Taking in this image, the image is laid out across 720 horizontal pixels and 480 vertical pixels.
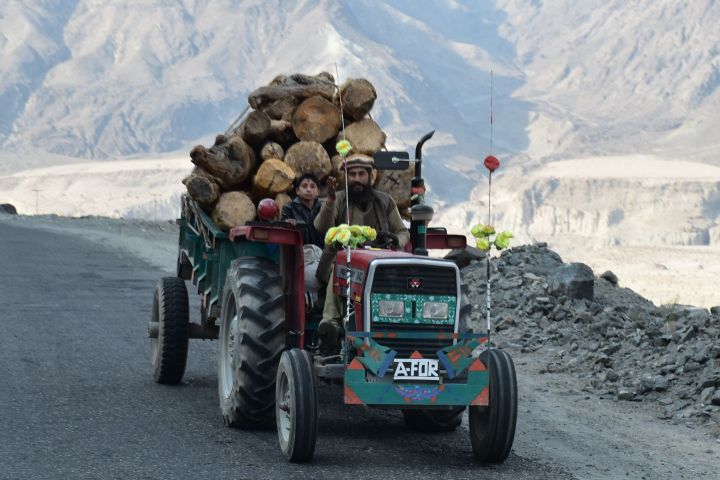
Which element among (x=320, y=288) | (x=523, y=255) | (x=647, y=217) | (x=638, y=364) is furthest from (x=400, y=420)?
(x=647, y=217)

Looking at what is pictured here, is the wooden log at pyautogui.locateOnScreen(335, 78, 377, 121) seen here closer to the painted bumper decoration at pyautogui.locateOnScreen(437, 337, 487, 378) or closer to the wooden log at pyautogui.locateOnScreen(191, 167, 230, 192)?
the wooden log at pyautogui.locateOnScreen(191, 167, 230, 192)

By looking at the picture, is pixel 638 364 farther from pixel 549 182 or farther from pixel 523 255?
pixel 549 182

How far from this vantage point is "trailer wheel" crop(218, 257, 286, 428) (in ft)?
28.1

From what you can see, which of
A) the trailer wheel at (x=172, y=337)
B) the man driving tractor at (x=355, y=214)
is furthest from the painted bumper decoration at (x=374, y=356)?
the trailer wheel at (x=172, y=337)

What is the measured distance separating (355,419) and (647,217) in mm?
150714

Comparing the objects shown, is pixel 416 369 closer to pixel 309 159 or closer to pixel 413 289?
pixel 413 289

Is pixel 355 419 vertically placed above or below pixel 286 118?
below

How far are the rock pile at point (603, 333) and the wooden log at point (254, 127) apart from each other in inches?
155

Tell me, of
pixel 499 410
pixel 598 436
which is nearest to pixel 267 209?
pixel 499 410

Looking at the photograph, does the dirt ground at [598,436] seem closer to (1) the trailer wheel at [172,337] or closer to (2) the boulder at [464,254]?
(2) the boulder at [464,254]

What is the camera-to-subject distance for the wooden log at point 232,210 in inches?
404

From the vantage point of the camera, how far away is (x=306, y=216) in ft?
31.4

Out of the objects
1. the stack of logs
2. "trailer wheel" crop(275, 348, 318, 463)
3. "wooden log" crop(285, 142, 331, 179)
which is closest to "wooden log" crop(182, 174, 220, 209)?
the stack of logs

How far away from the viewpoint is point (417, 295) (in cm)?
809
